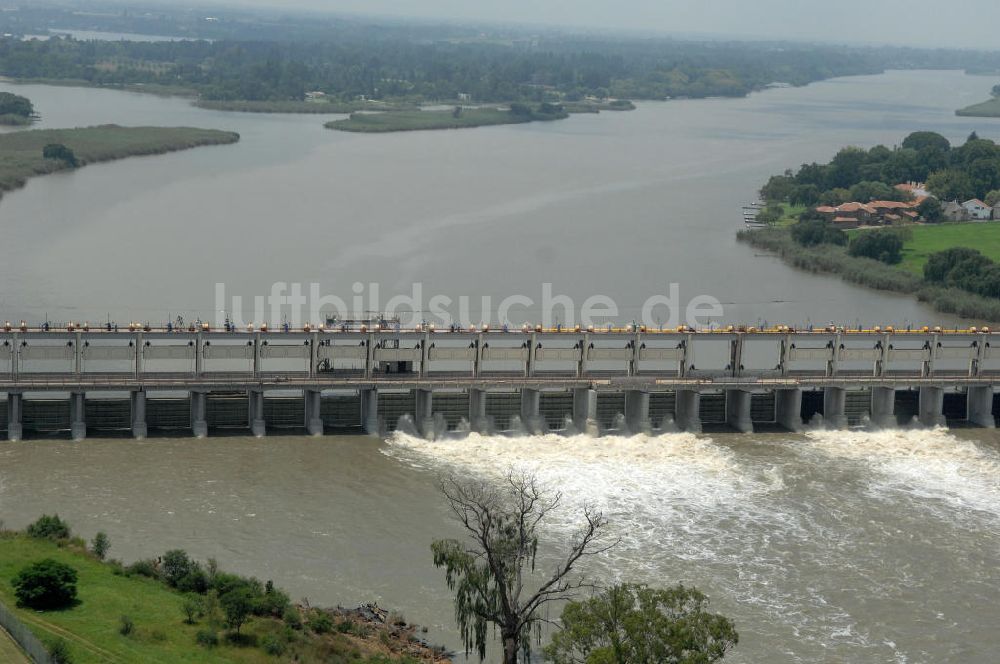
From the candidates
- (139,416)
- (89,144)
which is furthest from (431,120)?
(139,416)

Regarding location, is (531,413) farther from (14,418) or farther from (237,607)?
(237,607)

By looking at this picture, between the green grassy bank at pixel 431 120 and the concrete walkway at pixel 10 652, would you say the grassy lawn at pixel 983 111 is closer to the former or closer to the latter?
the green grassy bank at pixel 431 120

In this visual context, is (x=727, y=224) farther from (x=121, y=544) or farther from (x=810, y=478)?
Answer: (x=121, y=544)

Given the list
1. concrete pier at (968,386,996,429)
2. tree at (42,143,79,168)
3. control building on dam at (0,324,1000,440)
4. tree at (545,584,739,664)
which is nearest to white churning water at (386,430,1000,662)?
Answer: control building on dam at (0,324,1000,440)

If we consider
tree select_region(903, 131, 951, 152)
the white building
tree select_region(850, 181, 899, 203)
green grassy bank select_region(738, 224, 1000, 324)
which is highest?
tree select_region(903, 131, 951, 152)

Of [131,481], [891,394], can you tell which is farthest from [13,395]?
[891,394]

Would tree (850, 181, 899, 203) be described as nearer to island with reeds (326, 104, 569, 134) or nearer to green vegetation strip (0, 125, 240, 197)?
island with reeds (326, 104, 569, 134)

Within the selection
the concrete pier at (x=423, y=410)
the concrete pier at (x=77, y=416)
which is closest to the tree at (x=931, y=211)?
the concrete pier at (x=423, y=410)
